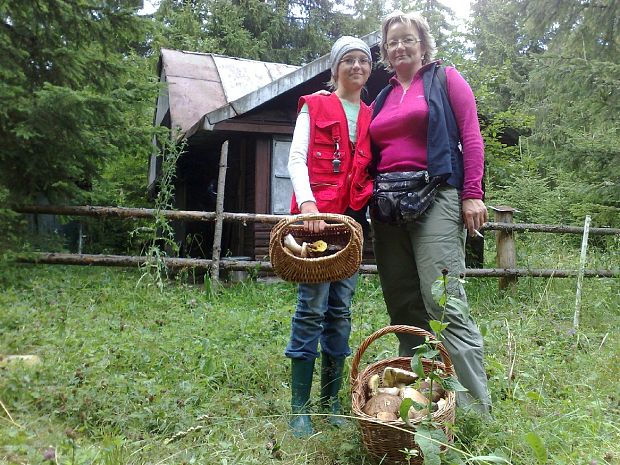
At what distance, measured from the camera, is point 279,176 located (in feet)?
27.5

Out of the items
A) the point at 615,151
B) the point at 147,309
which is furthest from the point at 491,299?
the point at 147,309

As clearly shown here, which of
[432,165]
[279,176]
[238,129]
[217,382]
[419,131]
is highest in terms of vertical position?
[238,129]

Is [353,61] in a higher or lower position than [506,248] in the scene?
higher

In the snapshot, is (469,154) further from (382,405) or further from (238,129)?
(238,129)

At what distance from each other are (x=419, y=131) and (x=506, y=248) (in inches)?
175

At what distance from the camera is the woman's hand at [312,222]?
247 cm

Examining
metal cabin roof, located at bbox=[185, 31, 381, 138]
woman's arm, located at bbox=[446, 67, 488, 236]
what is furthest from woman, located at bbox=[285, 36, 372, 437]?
metal cabin roof, located at bbox=[185, 31, 381, 138]

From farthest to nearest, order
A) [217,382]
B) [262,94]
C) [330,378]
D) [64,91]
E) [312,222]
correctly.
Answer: [262,94]
[64,91]
[217,382]
[330,378]
[312,222]

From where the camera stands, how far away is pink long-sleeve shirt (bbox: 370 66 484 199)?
2436mm

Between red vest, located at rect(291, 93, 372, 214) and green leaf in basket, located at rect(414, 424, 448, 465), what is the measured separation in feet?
3.64

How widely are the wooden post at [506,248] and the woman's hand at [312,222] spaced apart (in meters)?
4.53

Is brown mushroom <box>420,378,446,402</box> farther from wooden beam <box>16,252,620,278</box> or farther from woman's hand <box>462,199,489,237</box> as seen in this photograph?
wooden beam <box>16,252,620,278</box>

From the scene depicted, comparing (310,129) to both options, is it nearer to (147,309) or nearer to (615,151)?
(147,309)

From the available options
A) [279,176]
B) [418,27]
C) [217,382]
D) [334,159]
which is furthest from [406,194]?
[279,176]
